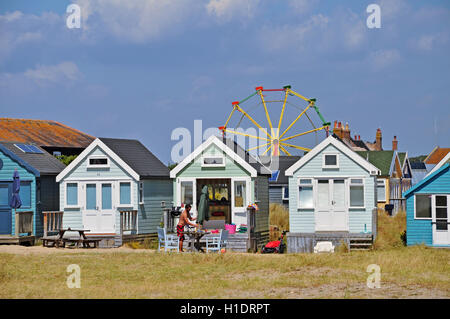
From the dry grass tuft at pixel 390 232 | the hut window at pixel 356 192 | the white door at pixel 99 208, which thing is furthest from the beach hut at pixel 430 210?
the white door at pixel 99 208

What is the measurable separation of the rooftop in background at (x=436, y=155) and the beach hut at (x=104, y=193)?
50495 mm

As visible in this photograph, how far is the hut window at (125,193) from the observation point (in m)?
29.0

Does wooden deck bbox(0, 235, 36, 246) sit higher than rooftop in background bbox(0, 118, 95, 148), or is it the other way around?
rooftop in background bbox(0, 118, 95, 148)

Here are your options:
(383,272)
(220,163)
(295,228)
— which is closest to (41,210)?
(220,163)

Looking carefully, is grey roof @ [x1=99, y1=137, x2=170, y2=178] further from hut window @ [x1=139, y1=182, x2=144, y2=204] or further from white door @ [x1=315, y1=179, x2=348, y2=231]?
white door @ [x1=315, y1=179, x2=348, y2=231]

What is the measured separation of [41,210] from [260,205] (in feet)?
27.9

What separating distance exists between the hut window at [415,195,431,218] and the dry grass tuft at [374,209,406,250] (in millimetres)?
1334

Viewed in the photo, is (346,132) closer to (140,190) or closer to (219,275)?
(140,190)

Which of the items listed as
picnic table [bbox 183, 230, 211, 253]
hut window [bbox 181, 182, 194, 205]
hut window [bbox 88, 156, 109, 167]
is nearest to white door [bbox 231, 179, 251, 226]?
hut window [bbox 181, 182, 194, 205]

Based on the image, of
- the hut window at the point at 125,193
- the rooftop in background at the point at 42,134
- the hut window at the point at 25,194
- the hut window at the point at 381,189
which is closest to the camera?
the hut window at the point at 125,193

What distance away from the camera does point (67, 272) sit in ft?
62.0

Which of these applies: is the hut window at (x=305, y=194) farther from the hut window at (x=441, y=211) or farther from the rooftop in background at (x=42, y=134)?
the rooftop in background at (x=42, y=134)

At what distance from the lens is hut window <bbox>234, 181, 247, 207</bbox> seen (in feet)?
95.4
